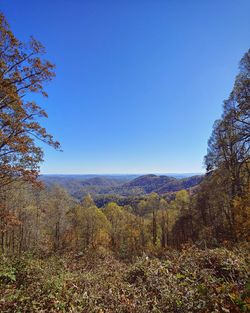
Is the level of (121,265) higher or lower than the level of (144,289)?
lower

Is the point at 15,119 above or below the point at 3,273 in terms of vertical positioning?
above

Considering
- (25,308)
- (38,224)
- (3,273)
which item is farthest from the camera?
(38,224)

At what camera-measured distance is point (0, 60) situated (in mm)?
7625

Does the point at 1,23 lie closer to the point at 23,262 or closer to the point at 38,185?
the point at 38,185

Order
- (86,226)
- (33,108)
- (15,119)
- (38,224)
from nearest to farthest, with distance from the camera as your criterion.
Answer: (15,119), (33,108), (38,224), (86,226)

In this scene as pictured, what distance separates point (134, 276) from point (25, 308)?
12.1 ft

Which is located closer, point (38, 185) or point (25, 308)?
point (25, 308)

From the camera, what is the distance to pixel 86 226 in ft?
120

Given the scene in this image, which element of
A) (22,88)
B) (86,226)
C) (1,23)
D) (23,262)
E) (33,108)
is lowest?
(86,226)

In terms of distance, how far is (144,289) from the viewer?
5578mm

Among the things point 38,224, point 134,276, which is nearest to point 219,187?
point 134,276

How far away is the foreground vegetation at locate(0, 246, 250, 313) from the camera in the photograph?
159 inches

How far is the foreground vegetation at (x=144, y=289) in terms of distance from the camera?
403cm

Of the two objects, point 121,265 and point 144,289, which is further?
point 121,265
